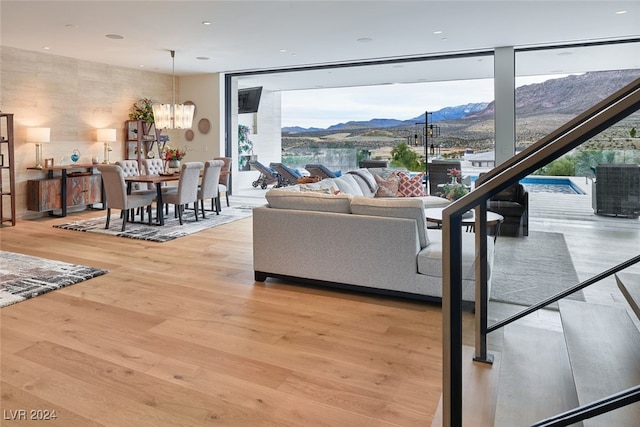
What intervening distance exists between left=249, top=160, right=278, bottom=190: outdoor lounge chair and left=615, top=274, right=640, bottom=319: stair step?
967cm

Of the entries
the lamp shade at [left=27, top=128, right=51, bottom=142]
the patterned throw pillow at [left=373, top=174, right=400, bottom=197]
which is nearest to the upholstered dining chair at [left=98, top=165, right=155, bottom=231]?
the lamp shade at [left=27, top=128, right=51, bottom=142]

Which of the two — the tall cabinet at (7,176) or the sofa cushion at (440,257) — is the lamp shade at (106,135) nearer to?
the tall cabinet at (7,176)

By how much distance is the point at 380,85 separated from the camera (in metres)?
11.0

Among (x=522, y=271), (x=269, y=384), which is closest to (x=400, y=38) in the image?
(x=522, y=271)

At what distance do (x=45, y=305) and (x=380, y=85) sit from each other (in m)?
9.22

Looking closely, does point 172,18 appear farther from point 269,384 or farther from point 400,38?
point 269,384

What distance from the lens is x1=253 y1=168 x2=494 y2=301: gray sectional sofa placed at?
3.38 meters

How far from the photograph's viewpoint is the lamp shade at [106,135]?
27.4 feet

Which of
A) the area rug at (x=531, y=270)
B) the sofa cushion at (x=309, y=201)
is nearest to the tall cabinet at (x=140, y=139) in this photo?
the sofa cushion at (x=309, y=201)

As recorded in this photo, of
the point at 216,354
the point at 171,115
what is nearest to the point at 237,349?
the point at 216,354

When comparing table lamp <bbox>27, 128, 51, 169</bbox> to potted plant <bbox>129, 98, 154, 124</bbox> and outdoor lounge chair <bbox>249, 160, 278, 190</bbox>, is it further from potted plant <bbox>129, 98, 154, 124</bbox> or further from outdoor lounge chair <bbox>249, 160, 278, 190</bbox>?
outdoor lounge chair <bbox>249, 160, 278, 190</bbox>

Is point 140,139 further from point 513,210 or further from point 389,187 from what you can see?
point 513,210

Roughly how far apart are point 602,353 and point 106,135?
28.2 feet

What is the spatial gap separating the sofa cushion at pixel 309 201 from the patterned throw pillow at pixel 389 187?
9.48 feet
